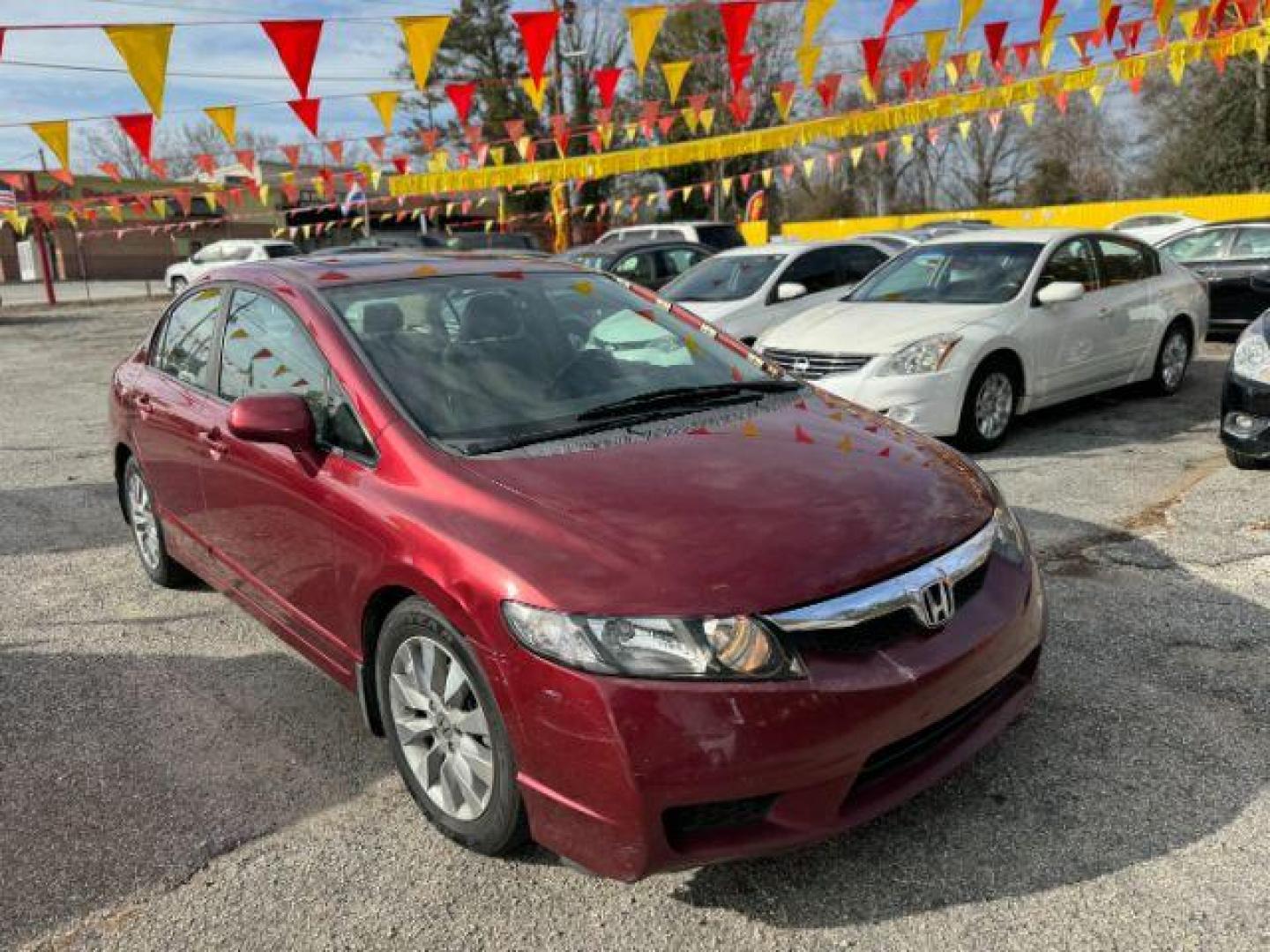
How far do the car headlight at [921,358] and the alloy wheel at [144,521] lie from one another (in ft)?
14.4

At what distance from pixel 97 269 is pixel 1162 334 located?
173 ft

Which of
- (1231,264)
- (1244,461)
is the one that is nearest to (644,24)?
(1244,461)

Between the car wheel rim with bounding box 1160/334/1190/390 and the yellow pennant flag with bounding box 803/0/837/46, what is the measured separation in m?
4.16

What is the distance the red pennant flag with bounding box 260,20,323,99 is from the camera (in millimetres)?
7902

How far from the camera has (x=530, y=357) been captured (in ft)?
11.3

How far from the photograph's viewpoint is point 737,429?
10.3 feet

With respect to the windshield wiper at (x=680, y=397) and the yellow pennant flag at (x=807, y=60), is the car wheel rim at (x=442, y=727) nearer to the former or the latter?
the windshield wiper at (x=680, y=397)

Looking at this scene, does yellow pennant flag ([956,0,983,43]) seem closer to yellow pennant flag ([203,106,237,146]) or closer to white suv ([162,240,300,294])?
yellow pennant flag ([203,106,237,146])

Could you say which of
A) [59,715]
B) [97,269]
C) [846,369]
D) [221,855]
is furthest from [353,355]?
[97,269]

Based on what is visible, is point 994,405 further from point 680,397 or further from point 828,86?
point 828,86

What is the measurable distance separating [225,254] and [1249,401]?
2757 cm

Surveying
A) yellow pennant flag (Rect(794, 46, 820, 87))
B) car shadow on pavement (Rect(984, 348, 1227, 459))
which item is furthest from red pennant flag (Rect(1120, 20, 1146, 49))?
car shadow on pavement (Rect(984, 348, 1227, 459))

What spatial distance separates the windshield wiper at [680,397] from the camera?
3.20m

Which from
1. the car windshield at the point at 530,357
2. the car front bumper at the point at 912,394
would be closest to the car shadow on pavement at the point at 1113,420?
the car front bumper at the point at 912,394
